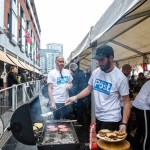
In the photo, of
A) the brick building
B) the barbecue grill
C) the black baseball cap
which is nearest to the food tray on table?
the barbecue grill

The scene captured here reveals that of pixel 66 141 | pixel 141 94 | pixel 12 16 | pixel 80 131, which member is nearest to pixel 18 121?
pixel 66 141

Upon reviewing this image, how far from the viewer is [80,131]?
22.9ft

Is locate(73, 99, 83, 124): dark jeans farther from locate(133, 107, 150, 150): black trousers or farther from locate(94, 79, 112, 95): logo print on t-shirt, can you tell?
locate(94, 79, 112, 95): logo print on t-shirt

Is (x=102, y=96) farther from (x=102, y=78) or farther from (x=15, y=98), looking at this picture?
(x=15, y=98)

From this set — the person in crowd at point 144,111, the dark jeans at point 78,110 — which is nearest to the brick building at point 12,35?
the dark jeans at point 78,110

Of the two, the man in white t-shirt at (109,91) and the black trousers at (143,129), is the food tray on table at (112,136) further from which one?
the black trousers at (143,129)

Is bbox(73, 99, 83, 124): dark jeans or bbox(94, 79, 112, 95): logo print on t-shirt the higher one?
bbox(94, 79, 112, 95): logo print on t-shirt

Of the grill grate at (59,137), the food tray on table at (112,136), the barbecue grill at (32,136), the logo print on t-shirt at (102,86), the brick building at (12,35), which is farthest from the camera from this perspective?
the brick building at (12,35)

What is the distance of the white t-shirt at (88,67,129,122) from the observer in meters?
3.32

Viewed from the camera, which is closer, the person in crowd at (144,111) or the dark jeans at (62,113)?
the person in crowd at (144,111)

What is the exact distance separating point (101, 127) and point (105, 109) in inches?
11.1

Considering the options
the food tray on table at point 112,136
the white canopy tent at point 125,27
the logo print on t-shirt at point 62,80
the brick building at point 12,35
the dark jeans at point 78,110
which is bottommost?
the dark jeans at point 78,110

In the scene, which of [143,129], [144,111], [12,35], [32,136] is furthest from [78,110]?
[12,35]

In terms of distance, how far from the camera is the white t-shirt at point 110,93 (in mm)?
3322
